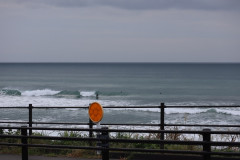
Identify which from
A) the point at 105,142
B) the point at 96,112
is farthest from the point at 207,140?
the point at 96,112

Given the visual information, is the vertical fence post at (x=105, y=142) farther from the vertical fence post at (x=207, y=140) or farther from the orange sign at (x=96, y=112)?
the vertical fence post at (x=207, y=140)

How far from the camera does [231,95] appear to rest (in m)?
63.2

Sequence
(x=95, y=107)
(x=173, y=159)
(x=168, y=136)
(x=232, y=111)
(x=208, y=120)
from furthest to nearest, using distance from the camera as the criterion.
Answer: (x=232, y=111)
(x=208, y=120)
(x=168, y=136)
(x=173, y=159)
(x=95, y=107)

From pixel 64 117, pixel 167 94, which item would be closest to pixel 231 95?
pixel 167 94

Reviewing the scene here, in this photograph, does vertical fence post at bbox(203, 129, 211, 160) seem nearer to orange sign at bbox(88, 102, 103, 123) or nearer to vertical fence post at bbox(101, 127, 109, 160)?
vertical fence post at bbox(101, 127, 109, 160)

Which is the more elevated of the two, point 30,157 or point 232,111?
point 232,111

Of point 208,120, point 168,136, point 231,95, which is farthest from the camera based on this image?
point 231,95

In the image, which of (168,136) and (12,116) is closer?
(168,136)

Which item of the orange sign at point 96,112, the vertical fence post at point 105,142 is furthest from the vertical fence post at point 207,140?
the orange sign at point 96,112

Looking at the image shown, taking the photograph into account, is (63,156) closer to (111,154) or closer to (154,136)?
(111,154)

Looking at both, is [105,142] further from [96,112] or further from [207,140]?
[207,140]

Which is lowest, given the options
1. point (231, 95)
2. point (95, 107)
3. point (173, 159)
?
point (173, 159)

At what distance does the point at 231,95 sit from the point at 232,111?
91.4 feet

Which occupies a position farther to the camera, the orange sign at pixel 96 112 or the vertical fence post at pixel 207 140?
the orange sign at pixel 96 112
